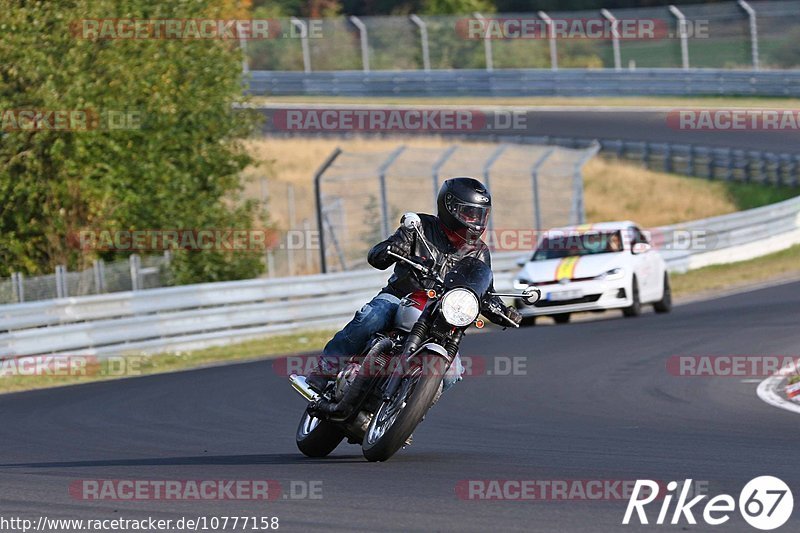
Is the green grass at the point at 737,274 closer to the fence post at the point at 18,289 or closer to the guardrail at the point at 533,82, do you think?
the fence post at the point at 18,289

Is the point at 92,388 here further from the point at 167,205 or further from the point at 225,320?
the point at 167,205

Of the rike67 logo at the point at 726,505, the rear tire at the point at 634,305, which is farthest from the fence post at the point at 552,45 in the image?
the rike67 logo at the point at 726,505

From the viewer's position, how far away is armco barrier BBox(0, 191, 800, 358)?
18.1m

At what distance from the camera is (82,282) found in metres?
20.4

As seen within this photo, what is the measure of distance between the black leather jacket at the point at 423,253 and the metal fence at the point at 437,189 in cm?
1541

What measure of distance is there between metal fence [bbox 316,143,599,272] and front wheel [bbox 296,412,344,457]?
49.0 feet

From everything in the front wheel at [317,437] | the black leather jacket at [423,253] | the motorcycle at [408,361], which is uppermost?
the black leather jacket at [423,253]

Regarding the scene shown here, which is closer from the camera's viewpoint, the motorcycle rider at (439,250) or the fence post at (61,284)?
the motorcycle rider at (439,250)

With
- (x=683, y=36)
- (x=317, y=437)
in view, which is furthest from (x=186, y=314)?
(x=683, y=36)

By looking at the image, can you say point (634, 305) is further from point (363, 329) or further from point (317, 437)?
point (363, 329)

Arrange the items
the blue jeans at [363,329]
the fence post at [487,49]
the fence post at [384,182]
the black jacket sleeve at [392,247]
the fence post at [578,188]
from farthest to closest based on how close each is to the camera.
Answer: the fence post at [487,49], the fence post at [578,188], the fence post at [384,182], the blue jeans at [363,329], the black jacket sleeve at [392,247]

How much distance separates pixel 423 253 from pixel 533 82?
41.2 meters

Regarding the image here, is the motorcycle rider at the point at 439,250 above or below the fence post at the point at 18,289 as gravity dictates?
above

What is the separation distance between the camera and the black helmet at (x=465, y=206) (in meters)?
8.49
